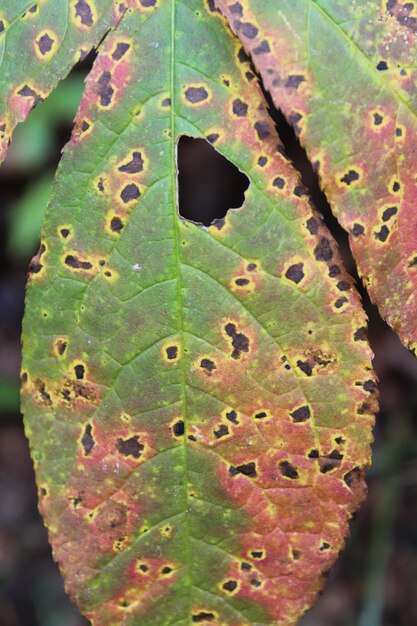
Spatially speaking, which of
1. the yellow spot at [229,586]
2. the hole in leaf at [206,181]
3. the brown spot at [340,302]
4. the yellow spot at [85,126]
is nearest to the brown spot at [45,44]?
the yellow spot at [85,126]

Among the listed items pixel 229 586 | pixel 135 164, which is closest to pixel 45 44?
pixel 135 164

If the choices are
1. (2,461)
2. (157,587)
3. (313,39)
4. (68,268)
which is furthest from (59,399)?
(2,461)

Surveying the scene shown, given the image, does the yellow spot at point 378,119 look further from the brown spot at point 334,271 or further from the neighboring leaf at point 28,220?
the neighboring leaf at point 28,220

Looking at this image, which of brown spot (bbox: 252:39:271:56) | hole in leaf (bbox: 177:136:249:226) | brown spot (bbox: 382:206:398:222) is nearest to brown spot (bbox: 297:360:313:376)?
brown spot (bbox: 382:206:398:222)

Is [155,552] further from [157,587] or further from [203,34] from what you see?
[203,34]

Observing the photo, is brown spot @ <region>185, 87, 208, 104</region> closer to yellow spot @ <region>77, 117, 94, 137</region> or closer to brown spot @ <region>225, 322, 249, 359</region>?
yellow spot @ <region>77, 117, 94, 137</region>

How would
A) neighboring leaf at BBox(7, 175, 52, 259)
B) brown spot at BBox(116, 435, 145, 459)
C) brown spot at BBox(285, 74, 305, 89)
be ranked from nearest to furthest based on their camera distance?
brown spot at BBox(285, 74, 305, 89)
brown spot at BBox(116, 435, 145, 459)
neighboring leaf at BBox(7, 175, 52, 259)
